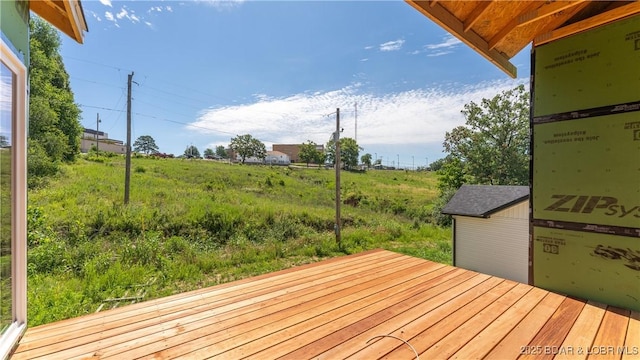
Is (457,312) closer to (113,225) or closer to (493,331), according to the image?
(493,331)

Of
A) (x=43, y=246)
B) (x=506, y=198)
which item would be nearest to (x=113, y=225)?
(x=43, y=246)

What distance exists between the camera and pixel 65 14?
1.82 meters

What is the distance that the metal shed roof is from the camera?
569 centimetres

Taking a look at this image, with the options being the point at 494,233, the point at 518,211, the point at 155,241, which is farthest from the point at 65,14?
the point at 494,233

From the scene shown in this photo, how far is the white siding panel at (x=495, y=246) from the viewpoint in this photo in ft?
18.0

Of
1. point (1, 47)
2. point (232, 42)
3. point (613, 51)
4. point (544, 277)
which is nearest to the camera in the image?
point (1, 47)

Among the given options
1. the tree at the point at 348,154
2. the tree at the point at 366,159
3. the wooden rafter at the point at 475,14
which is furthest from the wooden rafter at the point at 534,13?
the tree at the point at 366,159

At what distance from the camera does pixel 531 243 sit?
2252 mm

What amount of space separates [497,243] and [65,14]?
727 centimetres

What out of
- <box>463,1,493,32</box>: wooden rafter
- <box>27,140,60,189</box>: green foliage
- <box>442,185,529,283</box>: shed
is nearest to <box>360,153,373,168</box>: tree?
<box>442,185,529,283</box>: shed

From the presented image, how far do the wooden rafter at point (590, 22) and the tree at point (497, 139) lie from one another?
12851 millimetres

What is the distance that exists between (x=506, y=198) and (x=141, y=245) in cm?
767

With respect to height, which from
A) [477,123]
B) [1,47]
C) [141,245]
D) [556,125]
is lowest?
[141,245]

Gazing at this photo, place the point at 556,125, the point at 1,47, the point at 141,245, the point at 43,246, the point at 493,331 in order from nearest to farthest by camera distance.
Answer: the point at 1,47
the point at 493,331
the point at 556,125
the point at 43,246
the point at 141,245
